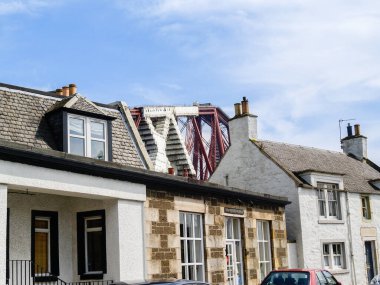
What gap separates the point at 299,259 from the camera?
27406mm

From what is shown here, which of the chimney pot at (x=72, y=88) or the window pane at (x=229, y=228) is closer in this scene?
the window pane at (x=229, y=228)

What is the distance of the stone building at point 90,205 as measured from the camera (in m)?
15.2

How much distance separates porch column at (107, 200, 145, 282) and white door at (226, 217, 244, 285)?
5.41 metres

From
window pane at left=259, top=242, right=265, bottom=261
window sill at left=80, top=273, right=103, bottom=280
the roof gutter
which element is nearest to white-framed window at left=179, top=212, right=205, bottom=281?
the roof gutter

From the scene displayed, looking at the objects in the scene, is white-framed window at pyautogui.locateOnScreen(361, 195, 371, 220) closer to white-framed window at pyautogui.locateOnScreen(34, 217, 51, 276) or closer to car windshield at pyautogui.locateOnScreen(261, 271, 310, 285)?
car windshield at pyautogui.locateOnScreen(261, 271, 310, 285)

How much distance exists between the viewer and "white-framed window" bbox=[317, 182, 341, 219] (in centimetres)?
2939

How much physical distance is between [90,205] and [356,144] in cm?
2386

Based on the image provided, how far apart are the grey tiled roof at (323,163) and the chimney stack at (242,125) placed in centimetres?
74

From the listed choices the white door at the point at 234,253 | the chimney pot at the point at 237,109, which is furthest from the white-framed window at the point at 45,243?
the chimney pot at the point at 237,109

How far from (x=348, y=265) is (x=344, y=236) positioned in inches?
56.3

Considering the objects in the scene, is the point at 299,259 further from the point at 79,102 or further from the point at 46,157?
the point at 46,157

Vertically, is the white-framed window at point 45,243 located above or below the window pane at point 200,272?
above

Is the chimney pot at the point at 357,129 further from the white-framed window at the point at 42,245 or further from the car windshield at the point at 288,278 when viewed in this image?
the white-framed window at the point at 42,245

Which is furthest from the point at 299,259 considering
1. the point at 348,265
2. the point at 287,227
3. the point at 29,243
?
the point at 29,243
